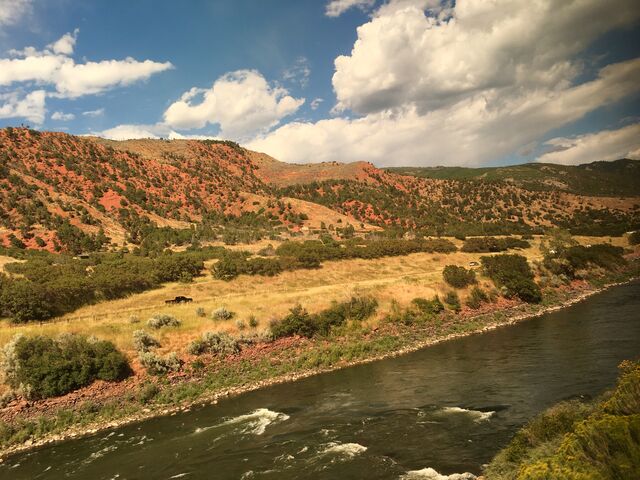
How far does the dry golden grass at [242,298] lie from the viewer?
3641 cm

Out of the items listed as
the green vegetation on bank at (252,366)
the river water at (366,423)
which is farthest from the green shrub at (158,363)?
the river water at (366,423)

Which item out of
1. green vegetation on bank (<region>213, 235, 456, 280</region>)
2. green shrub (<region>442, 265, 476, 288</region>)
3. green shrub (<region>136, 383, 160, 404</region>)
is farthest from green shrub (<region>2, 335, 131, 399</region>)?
green shrub (<region>442, 265, 476, 288</region>)

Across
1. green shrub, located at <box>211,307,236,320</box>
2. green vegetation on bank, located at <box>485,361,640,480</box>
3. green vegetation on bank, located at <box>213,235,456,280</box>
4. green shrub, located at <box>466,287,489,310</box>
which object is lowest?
green shrub, located at <box>466,287,489,310</box>

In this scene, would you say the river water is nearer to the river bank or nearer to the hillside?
the river bank

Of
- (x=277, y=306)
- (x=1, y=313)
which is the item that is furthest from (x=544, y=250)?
(x=1, y=313)

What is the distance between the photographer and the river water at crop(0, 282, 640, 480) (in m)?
19.0

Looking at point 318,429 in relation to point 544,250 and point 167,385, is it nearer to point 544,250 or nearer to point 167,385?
point 167,385

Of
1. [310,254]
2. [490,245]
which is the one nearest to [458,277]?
[310,254]

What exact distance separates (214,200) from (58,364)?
96425 mm

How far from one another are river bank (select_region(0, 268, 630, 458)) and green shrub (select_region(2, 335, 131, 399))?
7.28 feet

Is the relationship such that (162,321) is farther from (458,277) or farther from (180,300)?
(458,277)

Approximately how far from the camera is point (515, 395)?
24062mm

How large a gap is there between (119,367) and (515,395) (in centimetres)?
2794

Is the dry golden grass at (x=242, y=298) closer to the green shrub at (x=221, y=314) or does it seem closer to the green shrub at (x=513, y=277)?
the green shrub at (x=221, y=314)
